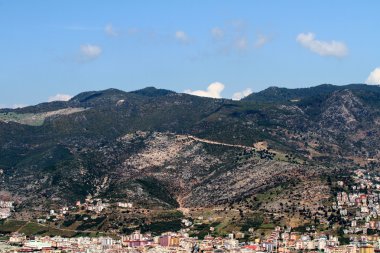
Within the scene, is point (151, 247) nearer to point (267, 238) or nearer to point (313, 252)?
point (267, 238)

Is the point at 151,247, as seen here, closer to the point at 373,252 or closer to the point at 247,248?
the point at 247,248

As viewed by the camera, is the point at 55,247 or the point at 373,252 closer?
the point at 373,252

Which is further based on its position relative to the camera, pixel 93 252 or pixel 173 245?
pixel 173 245

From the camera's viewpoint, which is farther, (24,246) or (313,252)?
(24,246)

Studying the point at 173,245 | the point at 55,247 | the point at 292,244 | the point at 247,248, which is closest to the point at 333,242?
the point at 292,244

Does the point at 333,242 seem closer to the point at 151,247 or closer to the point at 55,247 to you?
the point at 151,247

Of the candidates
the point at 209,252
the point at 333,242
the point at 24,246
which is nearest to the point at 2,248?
the point at 24,246

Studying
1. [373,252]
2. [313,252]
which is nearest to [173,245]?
[313,252]
